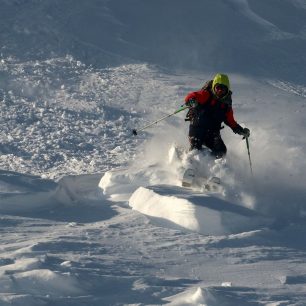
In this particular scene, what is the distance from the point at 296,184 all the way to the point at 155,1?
35.8 feet

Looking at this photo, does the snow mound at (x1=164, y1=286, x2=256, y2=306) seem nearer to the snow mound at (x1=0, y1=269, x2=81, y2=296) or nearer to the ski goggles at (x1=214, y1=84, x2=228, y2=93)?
the snow mound at (x1=0, y1=269, x2=81, y2=296)

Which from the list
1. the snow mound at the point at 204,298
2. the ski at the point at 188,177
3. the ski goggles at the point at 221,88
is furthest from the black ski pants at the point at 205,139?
the snow mound at the point at 204,298

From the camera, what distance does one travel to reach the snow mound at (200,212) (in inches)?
360

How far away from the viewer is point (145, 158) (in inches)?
520

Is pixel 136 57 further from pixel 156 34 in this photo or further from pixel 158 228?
pixel 158 228

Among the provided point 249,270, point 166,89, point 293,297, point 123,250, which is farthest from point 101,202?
point 166,89

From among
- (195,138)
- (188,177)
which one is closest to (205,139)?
(195,138)

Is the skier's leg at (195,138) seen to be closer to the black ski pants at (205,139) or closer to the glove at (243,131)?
the black ski pants at (205,139)

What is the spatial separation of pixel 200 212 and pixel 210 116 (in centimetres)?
269

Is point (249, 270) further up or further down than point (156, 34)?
further down

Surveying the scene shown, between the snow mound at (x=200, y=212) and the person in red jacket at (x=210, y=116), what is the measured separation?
1.67 metres

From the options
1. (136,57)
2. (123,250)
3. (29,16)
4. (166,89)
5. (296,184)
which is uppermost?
(29,16)

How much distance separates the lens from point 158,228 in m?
9.31

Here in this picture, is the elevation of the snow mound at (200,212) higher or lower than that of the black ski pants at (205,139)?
lower
